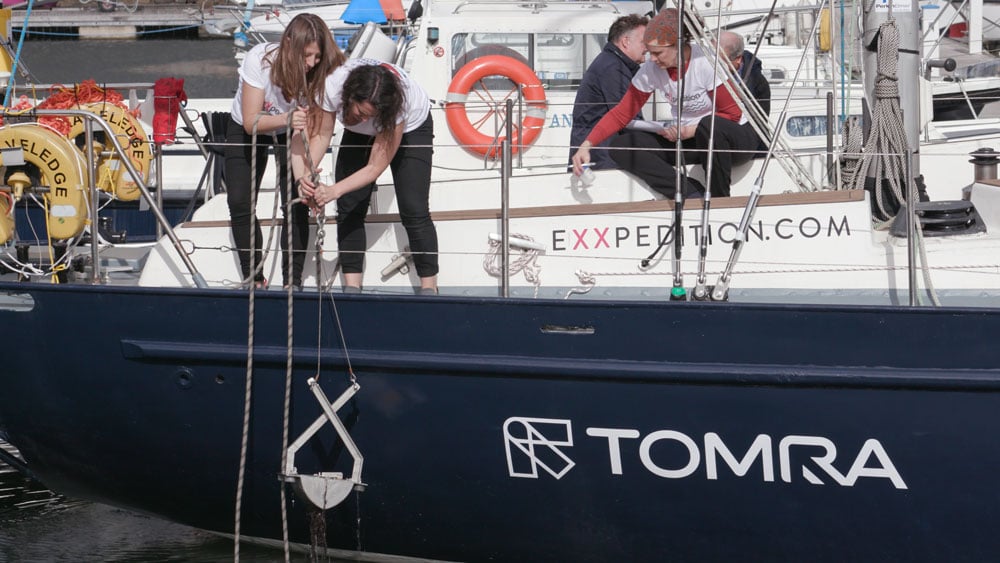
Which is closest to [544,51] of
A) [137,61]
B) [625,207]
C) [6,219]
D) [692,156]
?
[692,156]

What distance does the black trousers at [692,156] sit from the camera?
495cm

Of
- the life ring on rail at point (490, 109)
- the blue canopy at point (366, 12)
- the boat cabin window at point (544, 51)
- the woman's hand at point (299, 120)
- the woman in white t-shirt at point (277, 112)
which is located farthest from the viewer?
the blue canopy at point (366, 12)

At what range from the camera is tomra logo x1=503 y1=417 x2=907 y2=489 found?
3975mm

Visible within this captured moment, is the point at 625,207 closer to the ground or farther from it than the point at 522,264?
farther from it

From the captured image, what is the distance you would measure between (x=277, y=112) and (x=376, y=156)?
0.52 metres

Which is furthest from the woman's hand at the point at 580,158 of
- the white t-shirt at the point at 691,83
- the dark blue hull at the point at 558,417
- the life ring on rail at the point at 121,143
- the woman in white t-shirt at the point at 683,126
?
the life ring on rail at the point at 121,143

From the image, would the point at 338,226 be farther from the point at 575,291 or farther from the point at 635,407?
the point at 635,407

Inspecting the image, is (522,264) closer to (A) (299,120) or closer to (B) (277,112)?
(A) (299,120)

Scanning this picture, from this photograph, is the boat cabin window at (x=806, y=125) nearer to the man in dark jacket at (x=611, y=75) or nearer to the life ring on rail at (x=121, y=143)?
the man in dark jacket at (x=611, y=75)

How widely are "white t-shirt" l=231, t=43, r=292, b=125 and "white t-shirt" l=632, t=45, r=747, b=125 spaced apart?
1.43 m

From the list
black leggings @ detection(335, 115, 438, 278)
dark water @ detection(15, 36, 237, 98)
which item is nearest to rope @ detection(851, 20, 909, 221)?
black leggings @ detection(335, 115, 438, 278)

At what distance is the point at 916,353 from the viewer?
3840mm

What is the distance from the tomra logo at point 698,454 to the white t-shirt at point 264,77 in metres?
1.57

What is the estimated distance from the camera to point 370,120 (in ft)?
14.9
